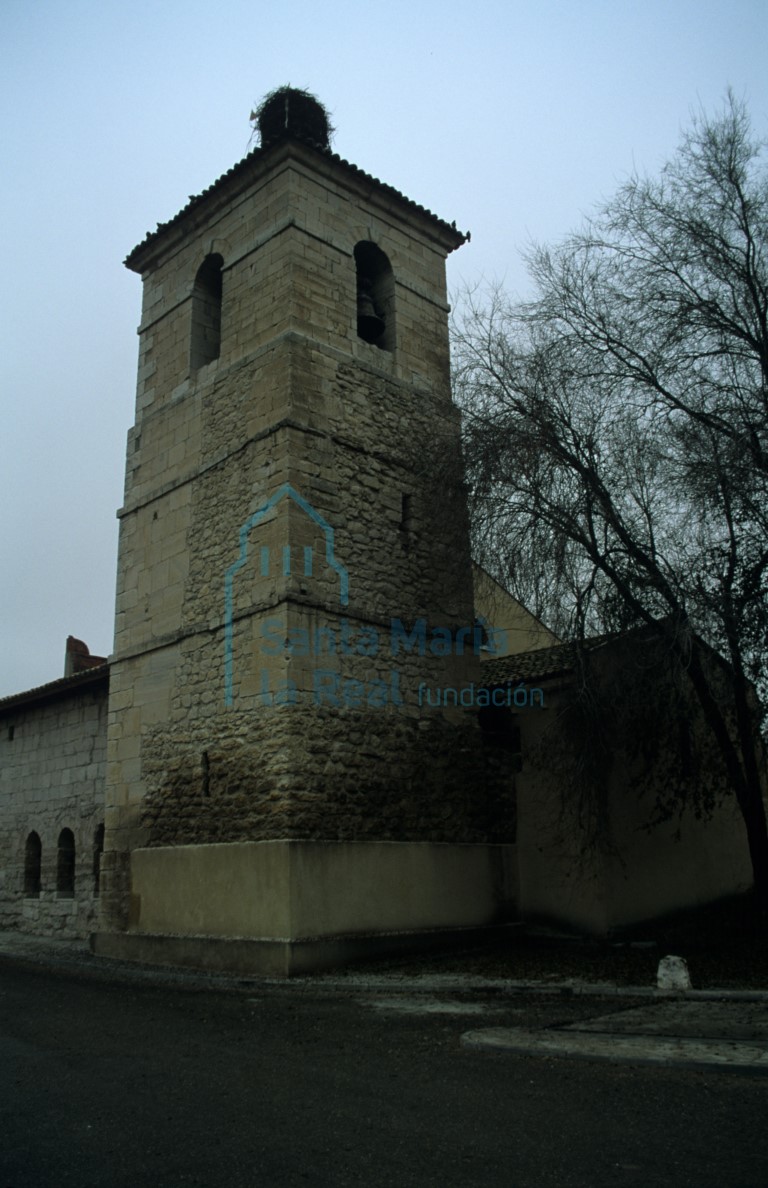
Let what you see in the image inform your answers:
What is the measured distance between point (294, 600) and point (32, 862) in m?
8.58

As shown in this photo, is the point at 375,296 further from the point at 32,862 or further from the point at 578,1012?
the point at 32,862

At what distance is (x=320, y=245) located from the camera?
42.2 ft

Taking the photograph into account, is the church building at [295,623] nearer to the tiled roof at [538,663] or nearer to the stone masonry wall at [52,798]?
the stone masonry wall at [52,798]

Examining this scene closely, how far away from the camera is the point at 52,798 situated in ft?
51.3

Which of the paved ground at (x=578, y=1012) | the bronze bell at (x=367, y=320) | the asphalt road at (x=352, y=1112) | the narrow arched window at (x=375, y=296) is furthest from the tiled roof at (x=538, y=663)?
the bronze bell at (x=367, y=320)

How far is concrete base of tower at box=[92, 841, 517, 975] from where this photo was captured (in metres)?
9.90

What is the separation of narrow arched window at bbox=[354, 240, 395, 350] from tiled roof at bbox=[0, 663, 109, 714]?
618 centimetres

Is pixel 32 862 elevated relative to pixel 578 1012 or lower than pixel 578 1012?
elevated

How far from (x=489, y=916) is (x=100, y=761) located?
6423 millimetres

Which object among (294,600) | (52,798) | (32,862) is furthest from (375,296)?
(32,862)

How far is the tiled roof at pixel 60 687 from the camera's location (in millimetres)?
14367

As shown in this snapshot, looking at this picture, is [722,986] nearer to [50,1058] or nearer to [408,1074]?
[408,1074]

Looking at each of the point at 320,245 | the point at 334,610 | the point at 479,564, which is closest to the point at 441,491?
the point at 479,564

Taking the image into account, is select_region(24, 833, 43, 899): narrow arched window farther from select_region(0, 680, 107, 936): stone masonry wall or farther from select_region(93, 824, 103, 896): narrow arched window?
select_region(93, 824, 103, 896): narrow arched window
